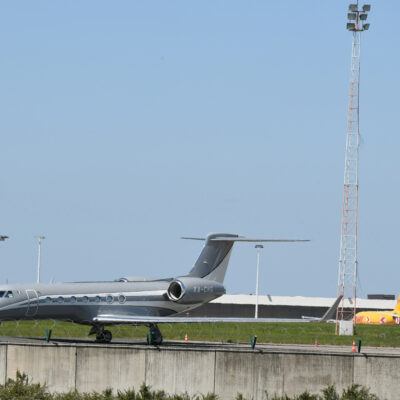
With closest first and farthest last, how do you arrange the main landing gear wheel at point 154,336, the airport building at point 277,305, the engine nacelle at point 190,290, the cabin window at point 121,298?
the cabin window at point 121,298 < the main landing gear wheel at point 154,336 < the engine nacelle at point 190,290 < the airport building at point 277,305

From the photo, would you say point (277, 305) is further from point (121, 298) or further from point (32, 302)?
point (32, 302)

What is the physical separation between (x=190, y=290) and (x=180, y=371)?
19678mm

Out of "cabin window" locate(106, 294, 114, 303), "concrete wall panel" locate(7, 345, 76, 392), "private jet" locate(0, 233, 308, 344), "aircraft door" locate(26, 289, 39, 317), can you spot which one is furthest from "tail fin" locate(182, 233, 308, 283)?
"concrete wall panel" locate(7, 345, 76, 392)

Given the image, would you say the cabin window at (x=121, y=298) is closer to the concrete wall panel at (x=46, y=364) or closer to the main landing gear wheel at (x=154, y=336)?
the main landing gear wheel at (x=154, y=336)

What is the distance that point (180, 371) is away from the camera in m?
27.6

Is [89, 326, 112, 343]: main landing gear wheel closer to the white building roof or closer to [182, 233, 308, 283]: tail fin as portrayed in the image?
[182, 233, 308, 283]: tail fin

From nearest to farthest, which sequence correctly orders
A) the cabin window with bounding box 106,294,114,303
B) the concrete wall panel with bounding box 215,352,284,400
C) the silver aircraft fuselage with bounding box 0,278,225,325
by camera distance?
the concrete wall panel with bounding box 215,352,284,400 < the silver aircraft fuselage with bounding box 0,278,225,325 < the cabin window with bounding box 106,294,114,303

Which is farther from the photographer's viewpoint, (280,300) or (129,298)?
(280,300)

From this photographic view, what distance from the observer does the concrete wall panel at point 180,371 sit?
2741 centimetres

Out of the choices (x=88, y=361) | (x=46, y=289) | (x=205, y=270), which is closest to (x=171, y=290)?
(x=205, y=270)

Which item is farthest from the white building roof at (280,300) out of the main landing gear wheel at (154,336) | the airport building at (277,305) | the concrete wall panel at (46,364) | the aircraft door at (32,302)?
the concrete wall panel at (46,364)

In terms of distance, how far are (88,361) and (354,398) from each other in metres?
7.81

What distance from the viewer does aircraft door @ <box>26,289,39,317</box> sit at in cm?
4225

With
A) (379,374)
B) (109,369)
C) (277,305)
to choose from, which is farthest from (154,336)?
(277,305)
